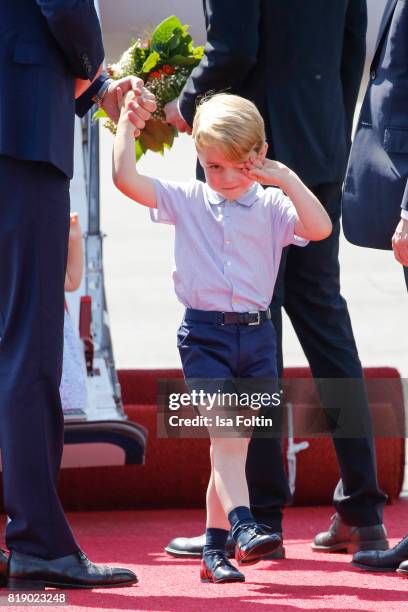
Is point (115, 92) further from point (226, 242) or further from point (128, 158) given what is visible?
point (226, 242)

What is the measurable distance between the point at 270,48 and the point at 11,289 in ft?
3.37

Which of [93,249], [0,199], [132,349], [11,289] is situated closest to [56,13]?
[0,199]

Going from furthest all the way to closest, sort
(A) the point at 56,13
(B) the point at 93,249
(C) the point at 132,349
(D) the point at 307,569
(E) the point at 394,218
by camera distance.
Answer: (C) the point at 132,349 < (B) the point at 93,249 < (D) the point at 307,569 < (E) the point at 394,218 < (A) the point at 56,13

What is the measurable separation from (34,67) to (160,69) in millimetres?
806

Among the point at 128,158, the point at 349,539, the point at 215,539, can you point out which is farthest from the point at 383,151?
the point at 349,539

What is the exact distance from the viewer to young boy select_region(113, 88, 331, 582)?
2830 mm

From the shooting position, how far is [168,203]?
116 inches

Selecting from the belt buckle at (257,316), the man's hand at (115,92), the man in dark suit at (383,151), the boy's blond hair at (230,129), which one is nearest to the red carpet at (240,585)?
the belt buckle at (257,316)

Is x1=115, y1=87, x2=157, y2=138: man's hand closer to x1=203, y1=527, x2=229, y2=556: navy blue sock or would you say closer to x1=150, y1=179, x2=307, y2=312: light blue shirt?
x1=150, y1=179, x2=307, y2=312: light blue shirt

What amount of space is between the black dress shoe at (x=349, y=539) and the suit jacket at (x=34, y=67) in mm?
1300

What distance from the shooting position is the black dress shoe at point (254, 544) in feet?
8.56

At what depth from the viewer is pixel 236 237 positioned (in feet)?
9.56

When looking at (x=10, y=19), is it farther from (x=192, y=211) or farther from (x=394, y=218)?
(x=394, y=218)

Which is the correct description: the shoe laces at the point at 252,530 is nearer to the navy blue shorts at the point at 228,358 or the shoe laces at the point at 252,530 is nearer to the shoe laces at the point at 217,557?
the shoe laces at the point at 217,557
